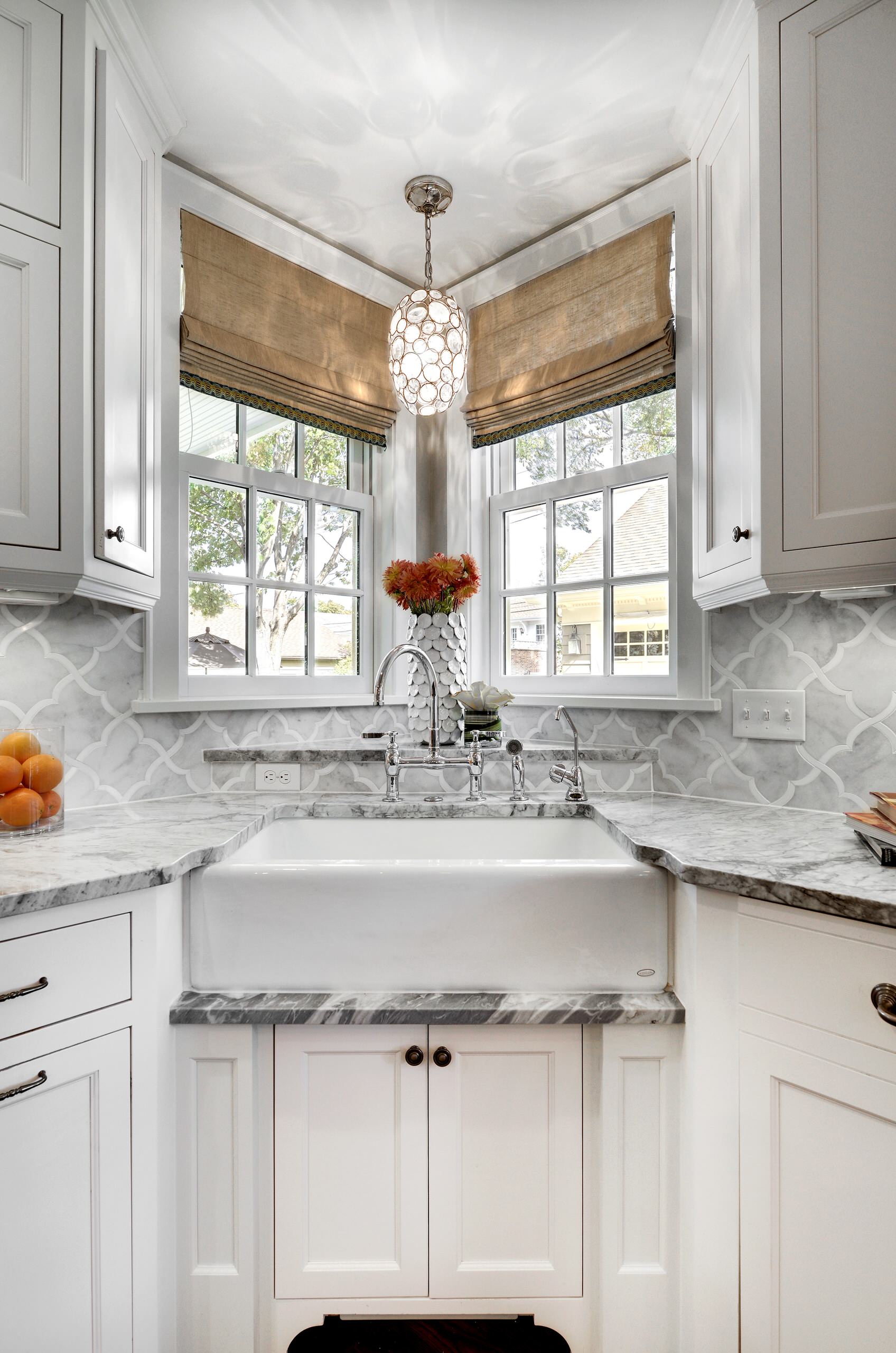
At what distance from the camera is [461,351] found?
1849mm

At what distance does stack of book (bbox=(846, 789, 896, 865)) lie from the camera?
3.59 feet

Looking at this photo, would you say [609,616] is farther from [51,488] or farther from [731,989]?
[51,488]

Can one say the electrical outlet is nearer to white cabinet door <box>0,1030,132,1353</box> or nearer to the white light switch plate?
white cabinet door <box>0,1030,132,1353</box>

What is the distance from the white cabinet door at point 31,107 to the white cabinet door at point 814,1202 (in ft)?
6.06

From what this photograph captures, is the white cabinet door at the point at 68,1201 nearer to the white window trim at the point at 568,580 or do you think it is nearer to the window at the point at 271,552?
the window at the point at 271,552

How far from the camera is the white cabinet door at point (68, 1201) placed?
0.97 meters

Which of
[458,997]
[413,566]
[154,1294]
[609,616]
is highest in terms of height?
[413,566]

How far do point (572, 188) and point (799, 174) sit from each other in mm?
854

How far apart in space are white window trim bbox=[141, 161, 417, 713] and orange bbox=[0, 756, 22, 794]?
15.6 inches

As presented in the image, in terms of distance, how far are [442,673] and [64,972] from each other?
1.21 m

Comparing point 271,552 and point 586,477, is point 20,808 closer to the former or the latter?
point 271,552

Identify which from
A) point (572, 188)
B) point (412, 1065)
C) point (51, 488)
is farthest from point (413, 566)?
point (412, 1065)

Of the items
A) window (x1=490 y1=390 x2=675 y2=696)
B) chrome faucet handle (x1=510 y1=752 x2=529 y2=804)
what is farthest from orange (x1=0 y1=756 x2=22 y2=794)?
window (x1=490 y1=390 x2=675 y2=696)

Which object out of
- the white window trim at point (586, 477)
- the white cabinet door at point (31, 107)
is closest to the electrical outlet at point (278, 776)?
the white window trim at point (586, 477)
